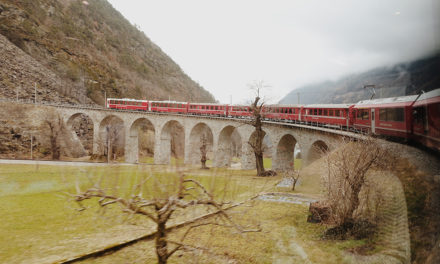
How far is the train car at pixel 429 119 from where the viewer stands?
149 centimetres

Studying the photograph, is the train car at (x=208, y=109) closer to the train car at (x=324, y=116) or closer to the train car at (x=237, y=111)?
the train car at (x=237, y=111)

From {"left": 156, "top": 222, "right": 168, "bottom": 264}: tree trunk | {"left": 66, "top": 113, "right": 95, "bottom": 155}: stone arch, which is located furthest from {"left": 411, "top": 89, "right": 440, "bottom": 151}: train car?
{"left": 66, "top": 113, "right": 95, "bottom": 155}: stone arch

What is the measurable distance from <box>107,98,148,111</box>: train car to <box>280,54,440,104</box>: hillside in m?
36.1

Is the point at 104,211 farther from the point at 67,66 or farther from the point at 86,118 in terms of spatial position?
the point at 67,66

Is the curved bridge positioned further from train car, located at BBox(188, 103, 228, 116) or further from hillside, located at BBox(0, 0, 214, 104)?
hillside, located at BBox(0, 0, 214, 104)

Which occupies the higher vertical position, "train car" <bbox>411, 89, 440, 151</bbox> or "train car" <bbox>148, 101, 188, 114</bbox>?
"train car" <bbox>148, 101, 188, 114</bbox>

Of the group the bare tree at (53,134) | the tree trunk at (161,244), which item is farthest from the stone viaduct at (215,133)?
the tree trunk at (161,244)

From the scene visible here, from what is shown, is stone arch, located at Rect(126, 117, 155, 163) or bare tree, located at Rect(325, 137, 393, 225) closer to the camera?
bare tree, located at Rect(325, 137, 393, 225)

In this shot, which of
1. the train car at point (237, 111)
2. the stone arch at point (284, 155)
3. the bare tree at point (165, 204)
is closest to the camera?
the bare tree at point (165, 204)

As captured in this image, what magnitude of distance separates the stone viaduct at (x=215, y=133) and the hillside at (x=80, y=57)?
734 centimetres

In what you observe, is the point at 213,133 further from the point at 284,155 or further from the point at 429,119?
the point at 429,119

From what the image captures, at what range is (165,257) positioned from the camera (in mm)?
2744

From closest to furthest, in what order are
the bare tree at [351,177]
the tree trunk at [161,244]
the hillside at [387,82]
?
the hillside at [387,82]
the tree trunk at [161,244]
the bare tree at [351,177]

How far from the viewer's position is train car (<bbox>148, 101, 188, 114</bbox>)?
34.3m
